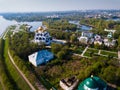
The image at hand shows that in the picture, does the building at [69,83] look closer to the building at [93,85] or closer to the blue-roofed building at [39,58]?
the building at [93,85]

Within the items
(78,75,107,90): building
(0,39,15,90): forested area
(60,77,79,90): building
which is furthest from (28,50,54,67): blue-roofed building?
(78,75,107,90): building

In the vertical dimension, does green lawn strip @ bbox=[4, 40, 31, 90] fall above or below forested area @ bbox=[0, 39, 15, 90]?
below

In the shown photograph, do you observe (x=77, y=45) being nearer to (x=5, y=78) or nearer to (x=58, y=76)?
(x=58, y=76)

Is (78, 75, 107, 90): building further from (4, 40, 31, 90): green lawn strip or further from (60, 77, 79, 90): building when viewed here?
(4, 40, 31, 90): green lawn strip

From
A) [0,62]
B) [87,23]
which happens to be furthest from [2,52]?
[87,23]

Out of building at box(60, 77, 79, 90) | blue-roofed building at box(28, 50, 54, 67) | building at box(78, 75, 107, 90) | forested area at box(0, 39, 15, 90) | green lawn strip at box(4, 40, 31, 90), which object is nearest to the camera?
building at box(78, 75, 107, 90)

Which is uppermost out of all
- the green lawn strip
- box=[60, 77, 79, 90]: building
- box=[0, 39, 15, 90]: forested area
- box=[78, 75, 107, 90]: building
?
box=[78, 75, 107, 90]: building

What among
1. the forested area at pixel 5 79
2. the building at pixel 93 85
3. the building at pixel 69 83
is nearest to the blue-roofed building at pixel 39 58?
the forested area at pixel 5 79

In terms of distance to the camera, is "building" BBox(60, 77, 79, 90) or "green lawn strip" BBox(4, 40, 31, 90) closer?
"building" BBox(60, 77, 79, 90)

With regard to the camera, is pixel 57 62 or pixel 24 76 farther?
pixel 57 62
